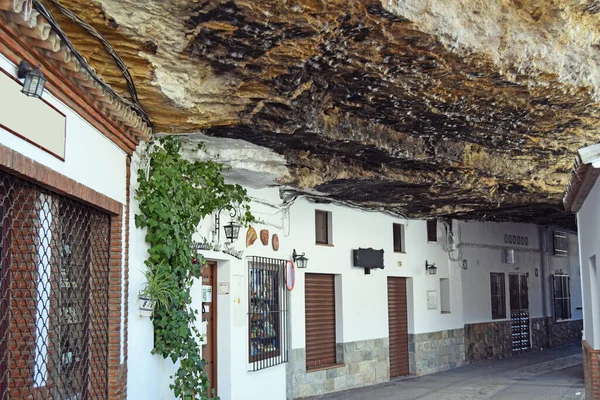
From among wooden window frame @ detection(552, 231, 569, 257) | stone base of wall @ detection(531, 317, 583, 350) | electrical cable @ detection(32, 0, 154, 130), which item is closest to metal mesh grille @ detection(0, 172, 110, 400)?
electrical cable @ detection(32, 0, 154, 130)

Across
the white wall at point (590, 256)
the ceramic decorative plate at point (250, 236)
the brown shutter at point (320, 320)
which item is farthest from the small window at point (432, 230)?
→ the ceramic decorative plate at point (250, 236)

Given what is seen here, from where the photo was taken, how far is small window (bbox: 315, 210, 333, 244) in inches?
517

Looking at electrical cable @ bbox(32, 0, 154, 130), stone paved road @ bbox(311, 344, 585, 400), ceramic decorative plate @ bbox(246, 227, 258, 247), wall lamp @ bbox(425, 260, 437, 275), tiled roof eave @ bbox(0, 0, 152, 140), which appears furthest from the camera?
wall lamp @ bbox(425, 260, 437, 275)

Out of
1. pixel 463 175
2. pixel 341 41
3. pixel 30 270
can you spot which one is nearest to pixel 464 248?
pixel 463 175

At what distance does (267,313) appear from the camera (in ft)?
35.8

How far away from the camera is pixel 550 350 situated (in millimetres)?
21016

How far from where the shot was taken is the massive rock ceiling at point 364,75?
5.48 metres

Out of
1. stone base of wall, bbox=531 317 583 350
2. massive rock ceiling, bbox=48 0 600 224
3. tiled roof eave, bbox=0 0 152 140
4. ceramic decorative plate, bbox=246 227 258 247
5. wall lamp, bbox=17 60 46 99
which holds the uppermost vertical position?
massive rock ceiling, bbox=48 0 600 224

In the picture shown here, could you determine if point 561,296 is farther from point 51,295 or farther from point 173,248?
point 51,295

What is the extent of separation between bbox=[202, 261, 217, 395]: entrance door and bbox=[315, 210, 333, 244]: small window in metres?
3.49

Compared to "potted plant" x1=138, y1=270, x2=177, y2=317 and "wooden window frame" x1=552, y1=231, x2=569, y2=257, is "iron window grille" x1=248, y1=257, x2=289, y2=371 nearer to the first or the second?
"potted plant" x1=138, y1=270, x2=177, y2=317

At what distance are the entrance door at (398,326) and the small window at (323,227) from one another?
8.64 feet

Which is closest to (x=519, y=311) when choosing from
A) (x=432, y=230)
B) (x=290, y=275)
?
(x=432, y=230)

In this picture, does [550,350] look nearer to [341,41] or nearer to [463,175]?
[463,175]
